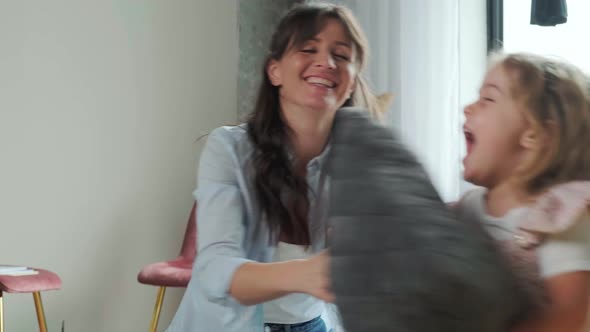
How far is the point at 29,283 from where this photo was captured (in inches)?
90.1

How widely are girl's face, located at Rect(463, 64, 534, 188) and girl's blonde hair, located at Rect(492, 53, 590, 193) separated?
16 millimetres

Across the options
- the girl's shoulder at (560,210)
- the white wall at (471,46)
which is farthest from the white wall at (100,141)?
the girl's shoulder at (560,210)

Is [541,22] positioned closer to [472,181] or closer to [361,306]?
[472,181]

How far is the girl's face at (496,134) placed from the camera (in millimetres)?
881

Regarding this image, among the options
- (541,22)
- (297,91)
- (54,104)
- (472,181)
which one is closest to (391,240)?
(472,181)

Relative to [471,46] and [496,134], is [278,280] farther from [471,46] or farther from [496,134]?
[471,46]

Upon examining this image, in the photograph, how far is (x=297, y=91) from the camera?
4.00 ft

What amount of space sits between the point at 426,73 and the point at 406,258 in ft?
7.83

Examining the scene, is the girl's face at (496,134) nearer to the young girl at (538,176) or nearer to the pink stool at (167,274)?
the young girl at (538,176)

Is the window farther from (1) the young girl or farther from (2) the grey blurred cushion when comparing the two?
(2) the grey blurred cushion

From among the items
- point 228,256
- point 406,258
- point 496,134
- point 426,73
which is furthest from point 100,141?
point 406,258


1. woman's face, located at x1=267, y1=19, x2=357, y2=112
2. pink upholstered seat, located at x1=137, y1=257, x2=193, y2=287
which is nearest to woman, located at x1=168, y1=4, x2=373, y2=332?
woman's face, located at x1=267, y1=19, x2=357, y2=112

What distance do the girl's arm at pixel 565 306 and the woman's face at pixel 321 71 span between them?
26.1 inches

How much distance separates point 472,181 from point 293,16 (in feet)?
1.79
